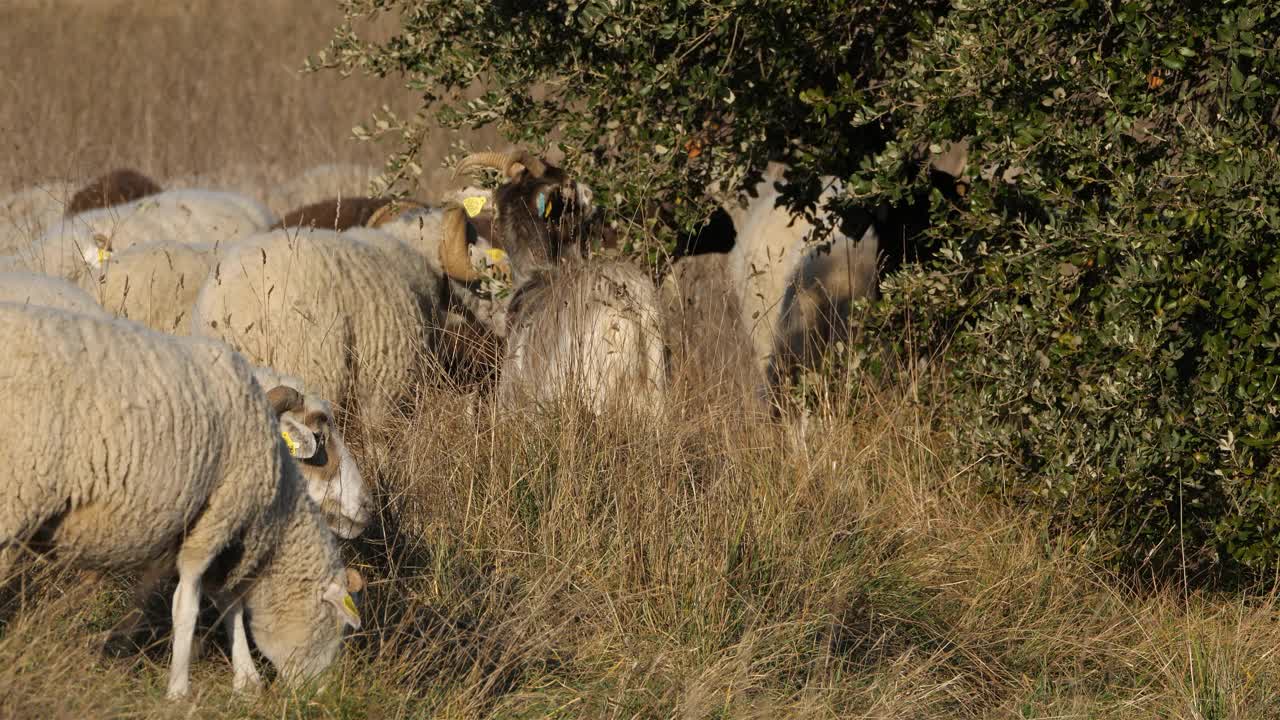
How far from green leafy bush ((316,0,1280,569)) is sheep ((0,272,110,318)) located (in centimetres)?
209

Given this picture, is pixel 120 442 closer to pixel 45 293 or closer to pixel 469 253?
pixel 45 293

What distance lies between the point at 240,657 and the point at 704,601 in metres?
1.47

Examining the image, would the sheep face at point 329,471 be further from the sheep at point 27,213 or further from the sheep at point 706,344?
the sheep at point 27,213

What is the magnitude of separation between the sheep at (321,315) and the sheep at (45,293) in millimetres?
1060

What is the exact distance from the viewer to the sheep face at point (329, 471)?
4004mm

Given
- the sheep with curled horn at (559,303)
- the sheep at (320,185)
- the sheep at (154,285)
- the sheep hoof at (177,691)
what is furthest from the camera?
the sheep at (320,185)

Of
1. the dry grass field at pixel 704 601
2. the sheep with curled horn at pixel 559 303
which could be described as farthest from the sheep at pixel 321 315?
the sheep with curled horn at pixel 559 303

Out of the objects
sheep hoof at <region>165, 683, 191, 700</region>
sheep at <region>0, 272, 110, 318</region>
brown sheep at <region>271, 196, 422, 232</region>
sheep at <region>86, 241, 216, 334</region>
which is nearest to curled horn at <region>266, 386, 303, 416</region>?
sheep at <region>0, 272, 110, 318</region>

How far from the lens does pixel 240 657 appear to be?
3.48 m

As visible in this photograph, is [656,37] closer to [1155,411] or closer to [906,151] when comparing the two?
[906,151]

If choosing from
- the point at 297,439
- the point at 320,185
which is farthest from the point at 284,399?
the point at 320,185

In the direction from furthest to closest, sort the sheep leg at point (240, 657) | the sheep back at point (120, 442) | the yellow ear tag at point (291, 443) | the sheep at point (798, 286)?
the sheep at point (798, 286) < the yellow ear tag at point (291, 443) < the sheep leg at point (240, 657) < the sheep back at point (120, 442)

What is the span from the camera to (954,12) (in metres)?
4.80

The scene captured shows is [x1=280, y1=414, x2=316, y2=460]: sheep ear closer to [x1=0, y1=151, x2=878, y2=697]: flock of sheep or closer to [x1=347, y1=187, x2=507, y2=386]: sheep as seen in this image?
[x1=0, y1=151, x2=878, y2=697]: flock of sheep
